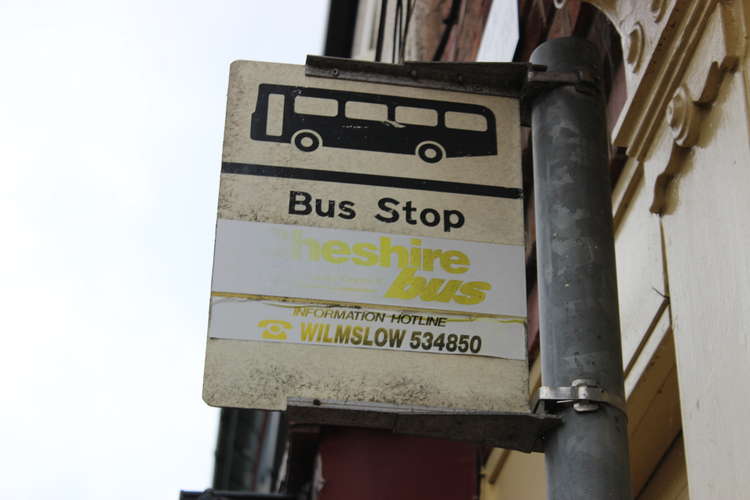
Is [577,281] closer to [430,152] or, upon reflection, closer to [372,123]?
[430,152]

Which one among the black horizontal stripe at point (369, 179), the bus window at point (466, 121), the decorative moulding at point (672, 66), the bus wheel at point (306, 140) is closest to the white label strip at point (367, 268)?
the black horizontal stripe at point (369, 179)

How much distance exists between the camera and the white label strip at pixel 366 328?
9.65 ft

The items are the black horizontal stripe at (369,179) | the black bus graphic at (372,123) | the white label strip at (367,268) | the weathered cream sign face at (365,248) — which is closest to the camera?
the weathered cream sign face at (365,248)

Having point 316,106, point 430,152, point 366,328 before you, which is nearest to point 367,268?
point 366,328

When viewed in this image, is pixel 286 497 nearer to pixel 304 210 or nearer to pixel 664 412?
pixel 664 412

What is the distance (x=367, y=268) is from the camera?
3053mm

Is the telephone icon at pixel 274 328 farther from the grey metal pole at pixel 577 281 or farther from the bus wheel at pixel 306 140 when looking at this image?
the grey metal pole at pixel 577 281

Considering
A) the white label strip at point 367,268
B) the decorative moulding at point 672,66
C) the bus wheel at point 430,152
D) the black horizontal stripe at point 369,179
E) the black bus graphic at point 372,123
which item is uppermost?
the decorative moulding at point 672,66

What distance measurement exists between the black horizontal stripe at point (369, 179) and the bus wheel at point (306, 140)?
86 mm

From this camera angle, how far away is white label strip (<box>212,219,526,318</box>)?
9.95ft

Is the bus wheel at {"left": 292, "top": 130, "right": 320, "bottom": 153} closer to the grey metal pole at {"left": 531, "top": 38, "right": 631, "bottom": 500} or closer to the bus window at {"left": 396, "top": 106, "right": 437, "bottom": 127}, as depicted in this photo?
the bus window at {"left": 396, "top": 106, "right": 437, "bottom": 127}

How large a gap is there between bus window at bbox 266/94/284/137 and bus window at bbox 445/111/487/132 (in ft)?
1.54

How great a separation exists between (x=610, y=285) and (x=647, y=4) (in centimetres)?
146

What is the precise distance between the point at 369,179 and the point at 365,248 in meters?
0.22
